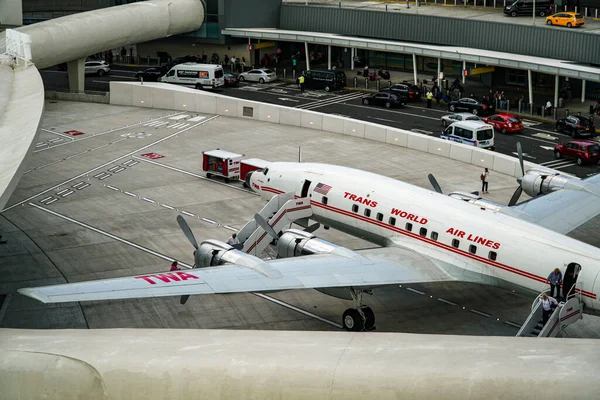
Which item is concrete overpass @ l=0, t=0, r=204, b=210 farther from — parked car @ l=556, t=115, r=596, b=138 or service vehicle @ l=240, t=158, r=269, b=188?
parked car @ l=556, t=115, r=596, b=138

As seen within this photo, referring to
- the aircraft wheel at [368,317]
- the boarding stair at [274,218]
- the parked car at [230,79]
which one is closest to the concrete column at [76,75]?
the parked car at [230,79]

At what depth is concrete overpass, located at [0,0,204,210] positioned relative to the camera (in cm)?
3425

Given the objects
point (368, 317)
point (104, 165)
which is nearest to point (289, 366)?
point (368, 317)

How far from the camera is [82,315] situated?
37.7m

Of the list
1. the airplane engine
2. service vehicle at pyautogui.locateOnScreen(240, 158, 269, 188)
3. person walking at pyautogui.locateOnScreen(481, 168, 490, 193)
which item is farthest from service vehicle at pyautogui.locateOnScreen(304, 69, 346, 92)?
the airplane engine

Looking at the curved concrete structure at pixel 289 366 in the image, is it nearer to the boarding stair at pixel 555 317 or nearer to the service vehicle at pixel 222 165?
the boarding stair at pixel 555 317

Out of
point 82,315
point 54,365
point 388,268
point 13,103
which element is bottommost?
point 82,315

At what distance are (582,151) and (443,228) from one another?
1184 inches

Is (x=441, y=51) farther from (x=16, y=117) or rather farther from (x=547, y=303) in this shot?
(x=547, y=303)

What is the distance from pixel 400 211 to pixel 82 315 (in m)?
14.0

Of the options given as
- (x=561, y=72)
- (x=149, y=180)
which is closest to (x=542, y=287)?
(x=149, y=180)

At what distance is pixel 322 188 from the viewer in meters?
41.6

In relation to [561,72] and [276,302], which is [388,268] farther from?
[561,72]

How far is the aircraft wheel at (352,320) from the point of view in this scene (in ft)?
117
